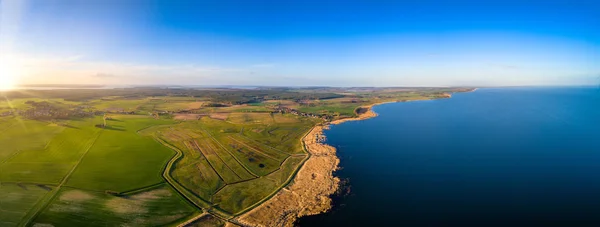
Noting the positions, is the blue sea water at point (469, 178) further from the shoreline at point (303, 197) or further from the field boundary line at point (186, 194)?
the field boundary line at point (186, 194)

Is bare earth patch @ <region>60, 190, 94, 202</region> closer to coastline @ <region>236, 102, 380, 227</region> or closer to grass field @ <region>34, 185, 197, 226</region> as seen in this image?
grass field @ <region>34, 185, 197, 226</region>

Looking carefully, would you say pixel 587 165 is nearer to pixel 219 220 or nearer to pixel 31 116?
pixel 219 220

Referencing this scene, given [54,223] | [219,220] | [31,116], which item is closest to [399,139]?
[219,220]

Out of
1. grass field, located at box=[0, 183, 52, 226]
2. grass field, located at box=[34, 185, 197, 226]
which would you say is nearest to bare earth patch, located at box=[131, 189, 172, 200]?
grass field, located at box=[34, 185, 197, 226]

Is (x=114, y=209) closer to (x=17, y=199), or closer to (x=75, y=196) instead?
(x=75, y=196)

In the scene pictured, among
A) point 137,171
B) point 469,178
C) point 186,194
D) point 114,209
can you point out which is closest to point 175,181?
point 186,194

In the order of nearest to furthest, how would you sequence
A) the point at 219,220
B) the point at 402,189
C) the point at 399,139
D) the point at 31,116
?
the point at 219,220 → the point at 402,189 → the point at 399,139 → the point at 31,116
